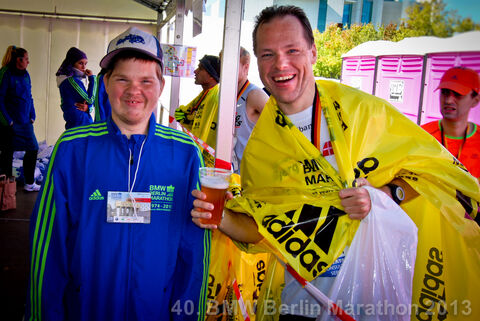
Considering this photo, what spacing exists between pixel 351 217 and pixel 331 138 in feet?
1.14

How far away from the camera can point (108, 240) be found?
1568mm

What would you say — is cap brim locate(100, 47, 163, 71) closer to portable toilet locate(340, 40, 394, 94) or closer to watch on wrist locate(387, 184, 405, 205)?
watch on wrist locate(387, 184, 405, 205)

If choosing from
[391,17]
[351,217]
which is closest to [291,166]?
[351,217]

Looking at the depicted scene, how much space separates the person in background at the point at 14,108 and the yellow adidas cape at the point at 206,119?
3703 mm

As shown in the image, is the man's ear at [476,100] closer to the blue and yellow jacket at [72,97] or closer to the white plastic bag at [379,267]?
the white plastic bag at [379,267]

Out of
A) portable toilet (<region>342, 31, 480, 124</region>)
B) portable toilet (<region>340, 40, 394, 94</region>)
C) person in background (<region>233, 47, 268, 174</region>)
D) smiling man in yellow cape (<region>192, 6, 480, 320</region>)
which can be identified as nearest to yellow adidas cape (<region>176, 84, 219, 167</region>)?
person in background (<region>233, 47, 268, 174</region>)

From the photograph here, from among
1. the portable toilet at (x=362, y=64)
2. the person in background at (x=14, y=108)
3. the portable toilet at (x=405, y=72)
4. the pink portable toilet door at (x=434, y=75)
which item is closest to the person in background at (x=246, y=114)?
the pink portable toilet door at (x=434, y=75)

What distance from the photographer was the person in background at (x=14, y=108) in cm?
650

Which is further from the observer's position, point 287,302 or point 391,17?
point 391,17

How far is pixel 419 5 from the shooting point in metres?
2.44

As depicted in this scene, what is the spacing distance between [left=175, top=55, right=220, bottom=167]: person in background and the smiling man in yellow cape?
1891 millimetres

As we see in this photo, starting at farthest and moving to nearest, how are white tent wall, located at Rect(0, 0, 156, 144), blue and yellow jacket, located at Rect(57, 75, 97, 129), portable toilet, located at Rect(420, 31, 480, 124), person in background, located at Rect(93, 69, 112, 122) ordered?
white tent wall, located at Rect(0, 0, 156, 144) < blue and yellow jacket, located at Rect(57, 75, 97, 129) < person in background, located at Rect(93, 69, 112, 122) < portable toilet, located at Rect(420, 31, 480, 124)

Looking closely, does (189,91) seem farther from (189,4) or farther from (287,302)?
(287,302)

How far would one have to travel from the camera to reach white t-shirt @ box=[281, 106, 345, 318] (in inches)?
67.9
